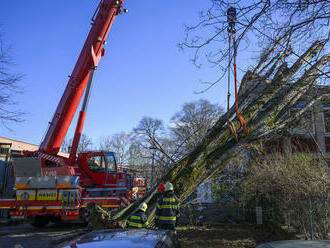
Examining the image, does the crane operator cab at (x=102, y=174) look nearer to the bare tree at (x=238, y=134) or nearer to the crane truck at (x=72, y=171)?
the crane truck at (x=72, y=171)

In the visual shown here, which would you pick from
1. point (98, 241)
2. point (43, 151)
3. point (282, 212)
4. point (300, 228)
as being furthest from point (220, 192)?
point (98, 241)

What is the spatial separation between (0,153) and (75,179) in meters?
6.84

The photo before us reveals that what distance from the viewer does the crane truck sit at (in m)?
9.69

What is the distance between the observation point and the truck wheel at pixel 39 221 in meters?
10.7

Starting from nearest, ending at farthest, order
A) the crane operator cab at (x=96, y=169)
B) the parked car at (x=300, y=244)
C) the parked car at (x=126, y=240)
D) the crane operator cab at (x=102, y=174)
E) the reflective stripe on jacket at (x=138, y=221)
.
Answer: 1. the parked car at (x=126, y=240)
2. the parked car at (x=300, y=244)
3. the reflective stripe on jacket at (x=138, y=221)
4. the crane operator cab at (x=102, y=174)
5. the crane operator cab at (x=96, y=169)

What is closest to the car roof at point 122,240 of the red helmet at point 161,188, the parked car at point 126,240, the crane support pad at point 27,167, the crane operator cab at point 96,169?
the parked car at point 126,240

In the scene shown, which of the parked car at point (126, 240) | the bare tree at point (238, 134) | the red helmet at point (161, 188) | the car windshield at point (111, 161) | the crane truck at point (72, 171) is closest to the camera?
the parked car at point (126, 240)

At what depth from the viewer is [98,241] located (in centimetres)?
271

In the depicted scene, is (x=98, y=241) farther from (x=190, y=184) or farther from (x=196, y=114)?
(x=196, y=114)

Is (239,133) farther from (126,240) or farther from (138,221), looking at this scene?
(126,240)

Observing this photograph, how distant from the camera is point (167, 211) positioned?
19.8 feet

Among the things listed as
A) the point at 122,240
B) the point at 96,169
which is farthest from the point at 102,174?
the point at 122,240

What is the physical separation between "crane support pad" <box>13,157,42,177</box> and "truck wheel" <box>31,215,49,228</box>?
6.04ft

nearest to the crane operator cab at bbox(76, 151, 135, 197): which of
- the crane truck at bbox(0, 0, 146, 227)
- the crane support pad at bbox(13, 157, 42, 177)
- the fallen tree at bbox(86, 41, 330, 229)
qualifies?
the crane truck at bbox(0, 0, 146, 227)
